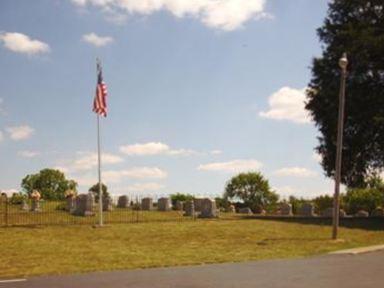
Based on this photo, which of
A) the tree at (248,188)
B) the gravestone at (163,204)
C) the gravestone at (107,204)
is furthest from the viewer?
the tree at (248,188)

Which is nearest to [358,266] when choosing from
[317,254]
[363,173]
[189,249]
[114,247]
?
[317,254]

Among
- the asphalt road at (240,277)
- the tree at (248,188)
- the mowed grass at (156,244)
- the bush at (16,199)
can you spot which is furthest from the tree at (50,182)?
the asphalt road at (240,277)

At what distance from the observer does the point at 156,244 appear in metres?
21.5

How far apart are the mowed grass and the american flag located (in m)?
4.93

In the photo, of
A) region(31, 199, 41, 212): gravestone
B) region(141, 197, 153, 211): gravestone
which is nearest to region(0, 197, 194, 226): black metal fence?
region(31, 199, 41, 212): gravestone

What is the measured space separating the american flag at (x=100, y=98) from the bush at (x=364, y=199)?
35989mm

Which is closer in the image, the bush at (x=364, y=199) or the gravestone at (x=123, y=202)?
the gravestone at (x=123, y=202)

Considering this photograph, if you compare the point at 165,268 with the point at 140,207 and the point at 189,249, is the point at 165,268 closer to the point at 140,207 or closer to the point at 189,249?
the point at 189,249

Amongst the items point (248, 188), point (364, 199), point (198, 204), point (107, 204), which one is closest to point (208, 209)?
point (198, 204)

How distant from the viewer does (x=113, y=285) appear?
1209 cm

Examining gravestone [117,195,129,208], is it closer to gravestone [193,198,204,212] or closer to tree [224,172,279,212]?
gravestone [193,198,204,212]

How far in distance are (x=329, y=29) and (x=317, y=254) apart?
24570 mm

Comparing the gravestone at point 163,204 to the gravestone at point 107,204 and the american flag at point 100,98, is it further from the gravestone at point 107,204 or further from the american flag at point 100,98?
the american flag at point 100,98

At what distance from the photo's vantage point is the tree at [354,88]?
38.0 meters
